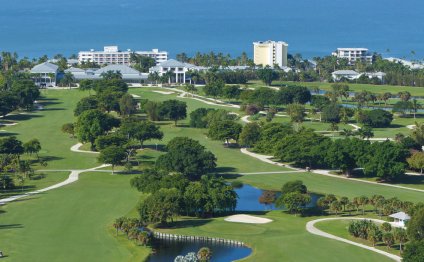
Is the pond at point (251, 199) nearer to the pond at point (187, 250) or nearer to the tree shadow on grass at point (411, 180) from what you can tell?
the tree shadow on grass at point (411, 180)

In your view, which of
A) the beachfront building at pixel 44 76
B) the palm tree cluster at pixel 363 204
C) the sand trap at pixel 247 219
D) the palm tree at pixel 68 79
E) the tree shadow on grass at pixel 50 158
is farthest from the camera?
the beachfront building at pixel 44 76

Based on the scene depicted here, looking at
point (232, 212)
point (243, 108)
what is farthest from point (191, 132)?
point (232, 212)

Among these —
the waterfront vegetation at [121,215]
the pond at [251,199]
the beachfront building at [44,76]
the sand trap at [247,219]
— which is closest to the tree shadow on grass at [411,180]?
the waterfront vegetation at [121,215]

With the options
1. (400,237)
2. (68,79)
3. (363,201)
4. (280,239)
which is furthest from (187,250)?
(68,79)

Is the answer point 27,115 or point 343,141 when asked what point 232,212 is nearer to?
point 343,141

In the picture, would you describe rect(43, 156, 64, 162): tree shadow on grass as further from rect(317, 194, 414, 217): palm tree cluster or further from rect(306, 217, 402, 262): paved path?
rect(306, 217, 402, 262): paved path

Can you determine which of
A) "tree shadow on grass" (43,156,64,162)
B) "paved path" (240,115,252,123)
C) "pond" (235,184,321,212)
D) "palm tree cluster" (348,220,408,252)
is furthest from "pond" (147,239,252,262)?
"paved path" (240,115,252,123)
